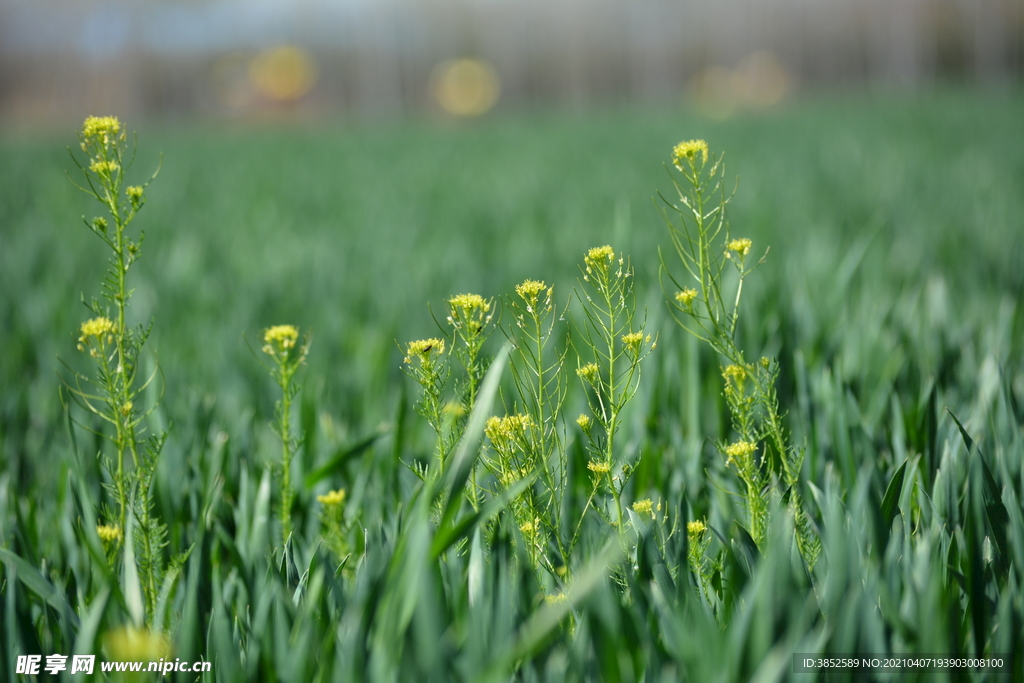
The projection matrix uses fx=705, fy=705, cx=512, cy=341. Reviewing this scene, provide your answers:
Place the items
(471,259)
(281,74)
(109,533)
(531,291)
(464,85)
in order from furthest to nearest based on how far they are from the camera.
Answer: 1. (281,74)
2. (464,85)
3. (471,259)
4. (109,533)
5. (531,291)

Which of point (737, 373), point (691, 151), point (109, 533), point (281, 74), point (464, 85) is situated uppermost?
point (281, 74)

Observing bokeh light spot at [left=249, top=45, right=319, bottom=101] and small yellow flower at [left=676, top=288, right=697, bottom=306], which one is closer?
small yellow flower at [left=676, top=288, right=697, bottom=306]

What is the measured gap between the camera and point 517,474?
2.27ft

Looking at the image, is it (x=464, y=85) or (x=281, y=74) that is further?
(x=281, y=74)

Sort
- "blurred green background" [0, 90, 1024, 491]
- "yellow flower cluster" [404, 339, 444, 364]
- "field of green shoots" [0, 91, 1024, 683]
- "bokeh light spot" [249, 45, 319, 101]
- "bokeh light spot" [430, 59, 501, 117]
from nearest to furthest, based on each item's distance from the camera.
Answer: "field of green shoots" [0, 91, 1024, 683] → "yellow flower cluster" [404, 339, 444, 364] → "blurred green background" [0, 90, 1024, 491] → "bokeh light spot" [430, 59, 501, 117] → "bokeh light spot" [249, 45, 319, 101]

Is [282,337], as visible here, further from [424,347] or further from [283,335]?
[424,347]

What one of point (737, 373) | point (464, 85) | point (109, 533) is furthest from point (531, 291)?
point (464, 85)

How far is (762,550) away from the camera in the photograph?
0.71 meters

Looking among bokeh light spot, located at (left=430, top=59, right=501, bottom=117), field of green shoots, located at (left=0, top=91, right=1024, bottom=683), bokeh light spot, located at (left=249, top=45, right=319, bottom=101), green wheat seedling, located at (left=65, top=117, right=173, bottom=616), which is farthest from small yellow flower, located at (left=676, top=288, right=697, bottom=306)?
bokeh light spot, located at (left=249, top=45, right=319, bottom=101)

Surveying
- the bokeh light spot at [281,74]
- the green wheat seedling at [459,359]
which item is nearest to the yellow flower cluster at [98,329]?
the green wheat seedling at [459,359]

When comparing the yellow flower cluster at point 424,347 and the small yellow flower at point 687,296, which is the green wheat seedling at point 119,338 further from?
the small yellow flower at point 687,296

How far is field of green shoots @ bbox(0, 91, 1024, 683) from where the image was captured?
56 cm

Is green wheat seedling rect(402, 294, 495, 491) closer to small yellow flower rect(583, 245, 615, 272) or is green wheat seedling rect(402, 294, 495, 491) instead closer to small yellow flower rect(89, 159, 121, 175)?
small yellow flower rect(583, 245, 615, 272)

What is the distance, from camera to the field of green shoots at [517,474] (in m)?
0.56
